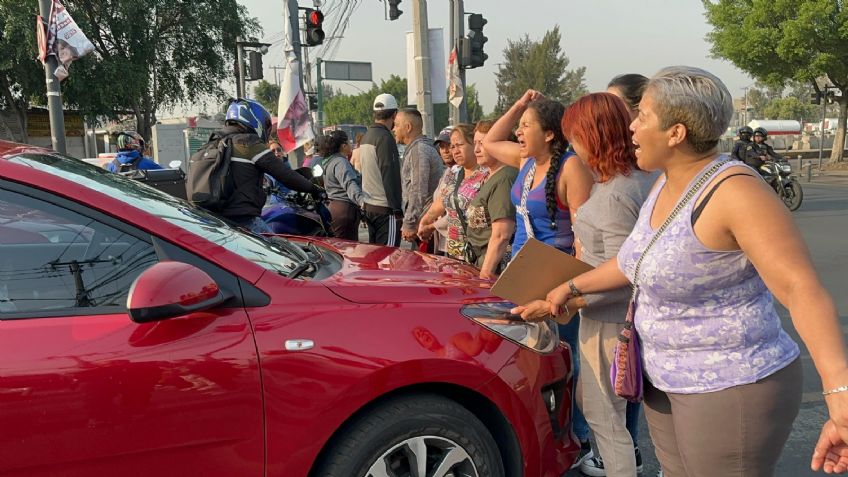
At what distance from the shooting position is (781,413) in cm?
175

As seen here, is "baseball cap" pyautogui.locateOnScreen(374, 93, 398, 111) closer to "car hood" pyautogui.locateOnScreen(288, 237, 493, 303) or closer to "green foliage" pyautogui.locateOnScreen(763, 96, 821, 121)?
"car hood" pyautogui.locateOnScreen(288, 237, 493, 303)

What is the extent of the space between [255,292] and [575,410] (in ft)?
6.17

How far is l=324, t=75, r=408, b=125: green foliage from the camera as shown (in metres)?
85.3

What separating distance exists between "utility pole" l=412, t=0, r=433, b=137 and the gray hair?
813 cm

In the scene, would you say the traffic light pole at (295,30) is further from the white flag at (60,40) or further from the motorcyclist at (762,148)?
the motorcyclist at (762,148)

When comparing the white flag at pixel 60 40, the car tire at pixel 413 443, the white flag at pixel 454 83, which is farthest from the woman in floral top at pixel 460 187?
the white flag at pixel 454 83

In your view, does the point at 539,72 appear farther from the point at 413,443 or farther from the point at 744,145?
the point at 413,443

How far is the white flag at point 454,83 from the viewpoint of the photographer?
430 inches

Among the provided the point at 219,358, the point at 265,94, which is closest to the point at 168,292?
the point at 219,358

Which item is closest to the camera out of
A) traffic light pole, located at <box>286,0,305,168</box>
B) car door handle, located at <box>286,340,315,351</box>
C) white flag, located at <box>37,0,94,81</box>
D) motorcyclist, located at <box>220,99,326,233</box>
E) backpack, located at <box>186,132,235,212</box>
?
car door handle, located at <box>286,340,315,351</box>

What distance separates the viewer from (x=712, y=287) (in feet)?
5.69

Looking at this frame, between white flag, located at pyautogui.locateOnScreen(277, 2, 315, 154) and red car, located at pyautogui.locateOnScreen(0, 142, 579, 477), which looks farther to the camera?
white flag, located at pyautogui.locateOnScreen(277, 2, 315, 154)

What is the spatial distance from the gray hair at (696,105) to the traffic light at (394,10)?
12816 millimetres

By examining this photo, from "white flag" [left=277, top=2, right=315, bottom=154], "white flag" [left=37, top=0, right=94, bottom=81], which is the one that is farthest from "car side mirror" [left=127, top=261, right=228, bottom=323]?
"white flag" [left=37, top=0, right=94, bottom=81]
